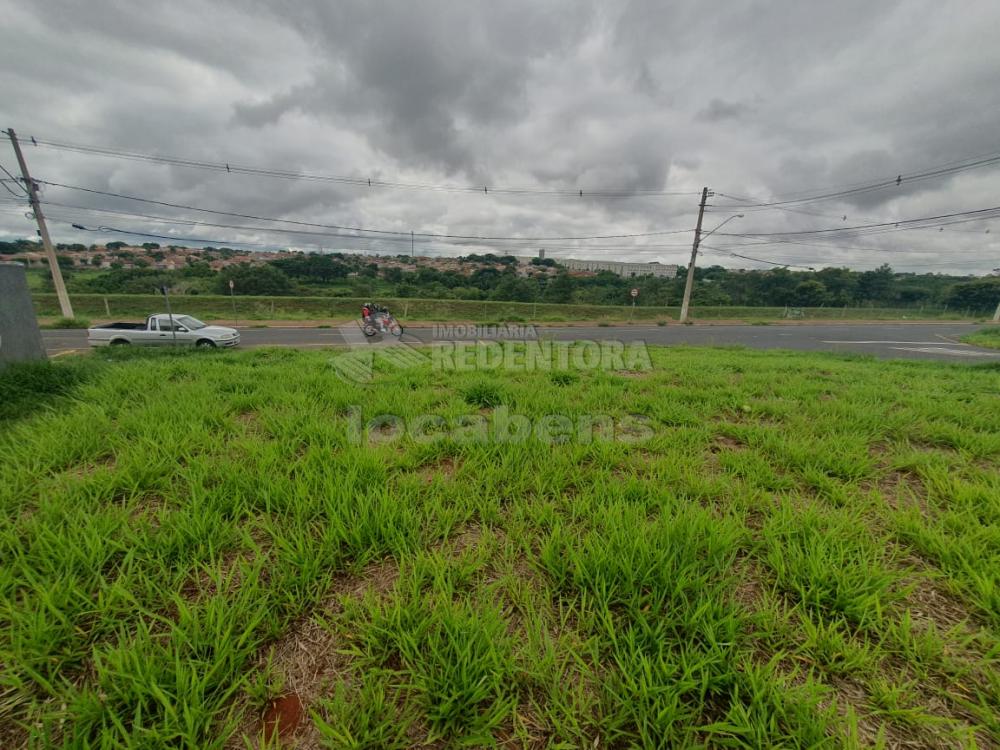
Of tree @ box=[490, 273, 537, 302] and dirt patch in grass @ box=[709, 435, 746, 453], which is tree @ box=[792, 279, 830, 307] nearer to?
tree @ box=[490, 273, 537, 302]

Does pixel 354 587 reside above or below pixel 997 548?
below

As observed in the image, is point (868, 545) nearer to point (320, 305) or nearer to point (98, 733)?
point (98, 733)

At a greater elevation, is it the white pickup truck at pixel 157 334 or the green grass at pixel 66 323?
the white pickup truck at pixel 157 334

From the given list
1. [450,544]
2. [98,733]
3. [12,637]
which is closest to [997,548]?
[450,544]

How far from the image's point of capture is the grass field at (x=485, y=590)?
0.99 m

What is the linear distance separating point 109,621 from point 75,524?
70 centimetres

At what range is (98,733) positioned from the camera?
36.0 inches

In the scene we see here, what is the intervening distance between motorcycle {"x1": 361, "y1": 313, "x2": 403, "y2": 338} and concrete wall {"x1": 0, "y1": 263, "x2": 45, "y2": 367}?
11407 millimetres

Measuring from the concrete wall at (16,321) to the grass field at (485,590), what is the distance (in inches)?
99.6

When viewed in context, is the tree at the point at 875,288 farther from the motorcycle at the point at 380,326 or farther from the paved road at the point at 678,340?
the motorcycle at the point at 380,326

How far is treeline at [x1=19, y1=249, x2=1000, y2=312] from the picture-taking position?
1278 inches

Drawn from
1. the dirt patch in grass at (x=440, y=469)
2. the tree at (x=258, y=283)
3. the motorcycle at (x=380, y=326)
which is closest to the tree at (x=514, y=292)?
the tree at (x=258, y=283)

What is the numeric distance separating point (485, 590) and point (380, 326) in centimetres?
1559

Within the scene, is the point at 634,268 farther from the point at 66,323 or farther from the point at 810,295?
the point at 66,323
